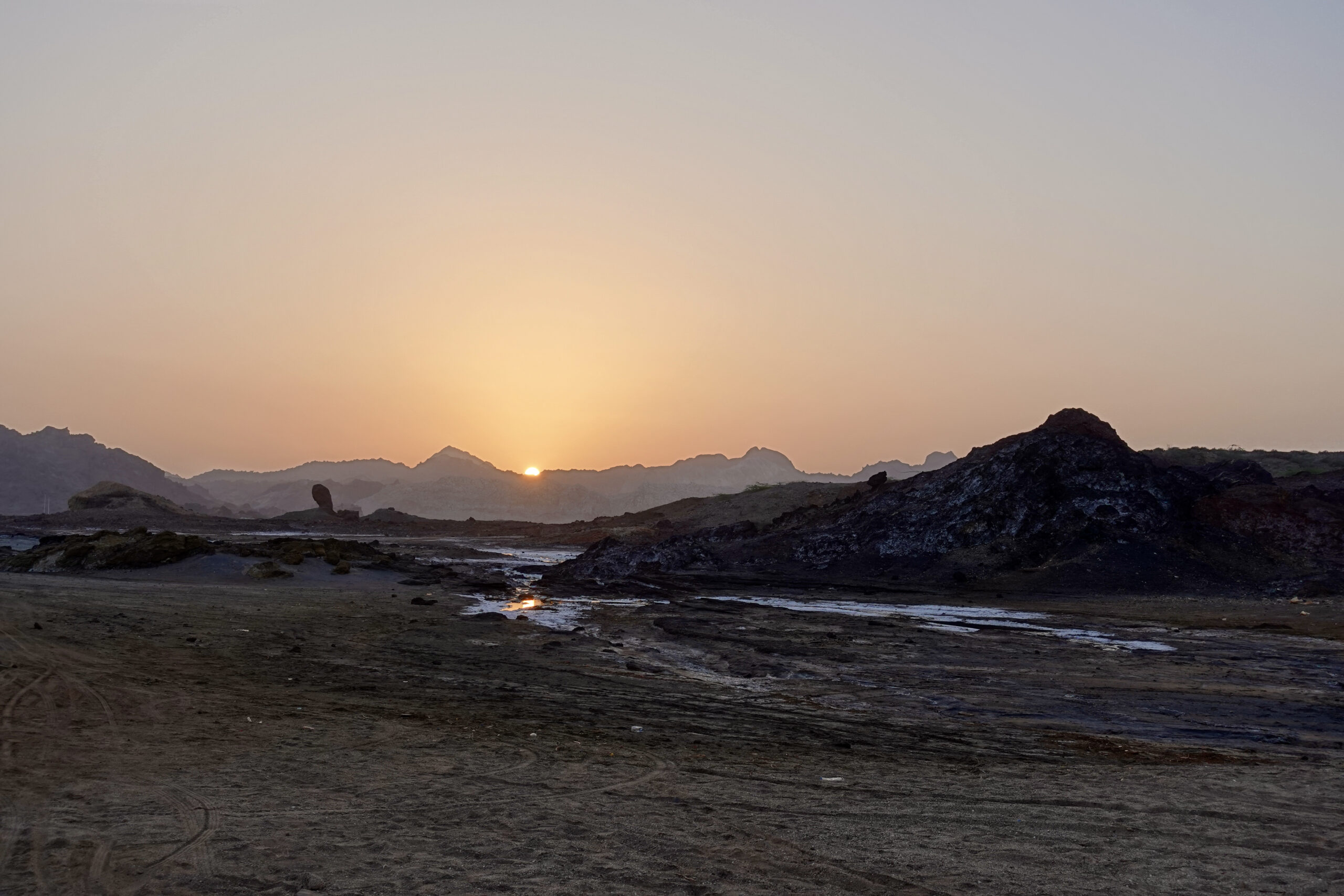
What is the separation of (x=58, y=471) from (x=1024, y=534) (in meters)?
188

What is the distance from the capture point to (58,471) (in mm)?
174000

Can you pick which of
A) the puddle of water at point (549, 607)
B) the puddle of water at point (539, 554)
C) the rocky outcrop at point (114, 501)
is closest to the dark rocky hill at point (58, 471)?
the rocky outcrop at point (114, 501)

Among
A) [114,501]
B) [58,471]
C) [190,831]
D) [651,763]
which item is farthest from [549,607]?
[58,471]

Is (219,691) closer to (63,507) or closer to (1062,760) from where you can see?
(1062,760)

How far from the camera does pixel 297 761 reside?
9094 millimetres

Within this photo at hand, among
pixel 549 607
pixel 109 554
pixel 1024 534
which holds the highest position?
pixel 1024 534

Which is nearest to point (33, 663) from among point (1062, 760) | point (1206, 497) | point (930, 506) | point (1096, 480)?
point (1062, 760)

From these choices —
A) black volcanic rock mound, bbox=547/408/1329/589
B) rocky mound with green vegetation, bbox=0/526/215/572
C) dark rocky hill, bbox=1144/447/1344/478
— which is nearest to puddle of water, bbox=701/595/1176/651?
black volcanic rock mound, bbox=547/408/1329/589

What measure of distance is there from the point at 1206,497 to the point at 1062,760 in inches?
1383

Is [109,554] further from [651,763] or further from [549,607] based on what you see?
[651,763]

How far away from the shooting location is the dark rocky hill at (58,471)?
161m

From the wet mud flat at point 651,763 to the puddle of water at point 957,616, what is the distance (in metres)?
1.73

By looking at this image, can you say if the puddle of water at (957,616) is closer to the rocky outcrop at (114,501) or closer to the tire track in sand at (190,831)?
the tire track in sand at (190,831)

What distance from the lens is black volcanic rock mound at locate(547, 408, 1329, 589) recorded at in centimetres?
3544
